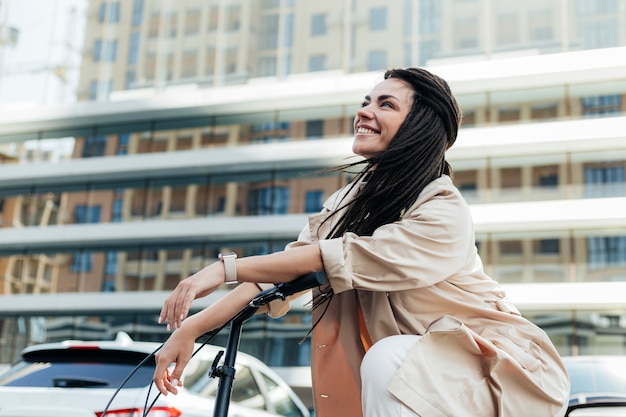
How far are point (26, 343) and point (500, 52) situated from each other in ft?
69.2

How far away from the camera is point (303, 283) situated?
5.79 feet

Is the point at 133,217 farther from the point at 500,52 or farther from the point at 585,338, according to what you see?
the point at 585,338

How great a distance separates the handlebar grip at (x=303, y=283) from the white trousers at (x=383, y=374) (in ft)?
0.63

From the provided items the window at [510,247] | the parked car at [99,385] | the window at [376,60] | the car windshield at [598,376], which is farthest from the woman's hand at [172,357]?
the window at [376,60]

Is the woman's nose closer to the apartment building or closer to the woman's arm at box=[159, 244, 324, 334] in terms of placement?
the woman's arm at box=[159, 244, 324, 334]

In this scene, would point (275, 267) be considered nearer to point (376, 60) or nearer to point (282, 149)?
point (282, 149)

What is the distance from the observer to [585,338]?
25.4 meters

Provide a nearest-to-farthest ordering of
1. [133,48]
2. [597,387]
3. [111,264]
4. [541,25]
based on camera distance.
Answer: [597,387] < [541,25] < [111,264] < [133,48]

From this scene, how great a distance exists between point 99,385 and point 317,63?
87.1 ft

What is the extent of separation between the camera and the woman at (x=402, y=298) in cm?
168

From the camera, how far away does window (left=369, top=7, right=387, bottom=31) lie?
29.8 meters

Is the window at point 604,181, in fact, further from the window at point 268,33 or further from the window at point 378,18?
the window at point 268,33

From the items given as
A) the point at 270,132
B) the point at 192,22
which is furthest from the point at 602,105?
the point at 192,22

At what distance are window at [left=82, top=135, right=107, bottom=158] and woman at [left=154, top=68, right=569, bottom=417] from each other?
3170 cm
